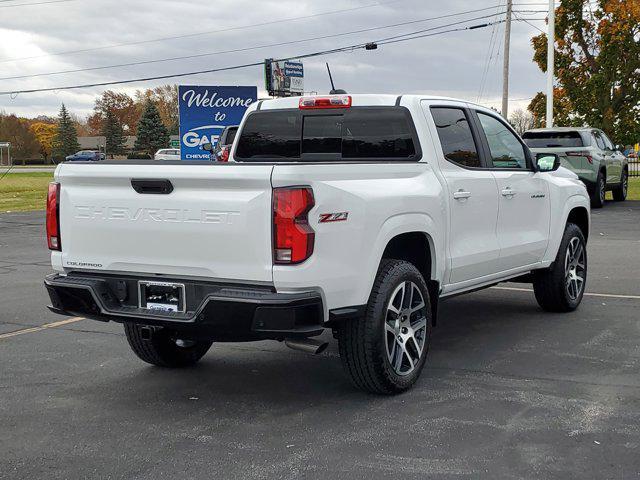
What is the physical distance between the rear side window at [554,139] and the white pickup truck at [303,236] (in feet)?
40.8

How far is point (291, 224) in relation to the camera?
425 centimetres

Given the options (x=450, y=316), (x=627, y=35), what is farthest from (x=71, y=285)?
(x=627, y=35)

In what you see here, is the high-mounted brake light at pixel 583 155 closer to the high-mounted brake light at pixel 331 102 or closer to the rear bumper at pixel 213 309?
the high-mounted brake light at pixel 331 102

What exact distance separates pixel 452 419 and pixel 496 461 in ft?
2.12

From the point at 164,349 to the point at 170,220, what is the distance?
58.3 inches

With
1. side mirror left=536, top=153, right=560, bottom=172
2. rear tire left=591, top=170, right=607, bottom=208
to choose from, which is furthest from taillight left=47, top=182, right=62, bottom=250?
rear tire left=591, top=170, right=607, bottom=208

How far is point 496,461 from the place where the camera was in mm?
3924

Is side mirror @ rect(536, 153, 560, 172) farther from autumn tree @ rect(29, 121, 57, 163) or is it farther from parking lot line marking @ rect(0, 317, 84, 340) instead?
autumn tree @ rect(29, 121, 57, 163)

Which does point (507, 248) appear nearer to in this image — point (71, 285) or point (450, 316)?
point (450, 316)

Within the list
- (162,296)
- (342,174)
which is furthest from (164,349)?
(342,174)

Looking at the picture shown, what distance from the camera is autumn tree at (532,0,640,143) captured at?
110 feet

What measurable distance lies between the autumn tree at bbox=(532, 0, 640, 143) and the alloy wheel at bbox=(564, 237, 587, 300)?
28.1 meters

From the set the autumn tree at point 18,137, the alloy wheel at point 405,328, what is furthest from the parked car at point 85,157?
the autumn tree at point 18,137

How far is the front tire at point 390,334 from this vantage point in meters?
4.76
